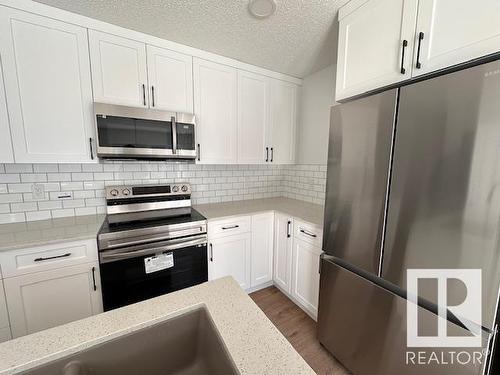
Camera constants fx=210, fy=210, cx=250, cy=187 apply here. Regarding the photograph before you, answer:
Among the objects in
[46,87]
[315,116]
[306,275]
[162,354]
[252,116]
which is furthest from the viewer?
[315,116]

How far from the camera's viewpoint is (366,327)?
1264 mm

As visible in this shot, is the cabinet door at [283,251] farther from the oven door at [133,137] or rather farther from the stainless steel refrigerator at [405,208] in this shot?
the oven door at [133,137]

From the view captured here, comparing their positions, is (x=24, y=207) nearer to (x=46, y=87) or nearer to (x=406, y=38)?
(x=46, y=87)

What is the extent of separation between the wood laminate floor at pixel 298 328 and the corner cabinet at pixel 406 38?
1881 millimetres

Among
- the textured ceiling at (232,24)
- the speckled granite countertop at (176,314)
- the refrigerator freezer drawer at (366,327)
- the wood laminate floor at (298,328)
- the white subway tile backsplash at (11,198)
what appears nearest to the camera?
the speckled granite countertop at (176,314)

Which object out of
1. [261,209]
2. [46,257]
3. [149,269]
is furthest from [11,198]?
[261,209]

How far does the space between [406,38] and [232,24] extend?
1.15 meters

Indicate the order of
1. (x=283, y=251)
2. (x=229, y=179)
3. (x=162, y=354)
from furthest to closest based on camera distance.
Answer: (x=229, y=179) < (x=283, y=251) < (x=162, y=354)

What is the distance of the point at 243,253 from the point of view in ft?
7.11

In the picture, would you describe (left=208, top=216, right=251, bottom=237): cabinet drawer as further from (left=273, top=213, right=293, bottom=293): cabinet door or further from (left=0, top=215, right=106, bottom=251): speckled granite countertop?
(left=0, top=215, right=106, bottom=251): speckled granite countertop

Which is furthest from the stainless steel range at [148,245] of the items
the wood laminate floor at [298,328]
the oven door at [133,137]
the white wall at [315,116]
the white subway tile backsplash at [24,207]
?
the white wall at [315,116]

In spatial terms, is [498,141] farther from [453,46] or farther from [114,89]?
[114,89]

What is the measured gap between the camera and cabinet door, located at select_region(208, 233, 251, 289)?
200cm

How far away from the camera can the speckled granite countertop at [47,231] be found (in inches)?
52.1
